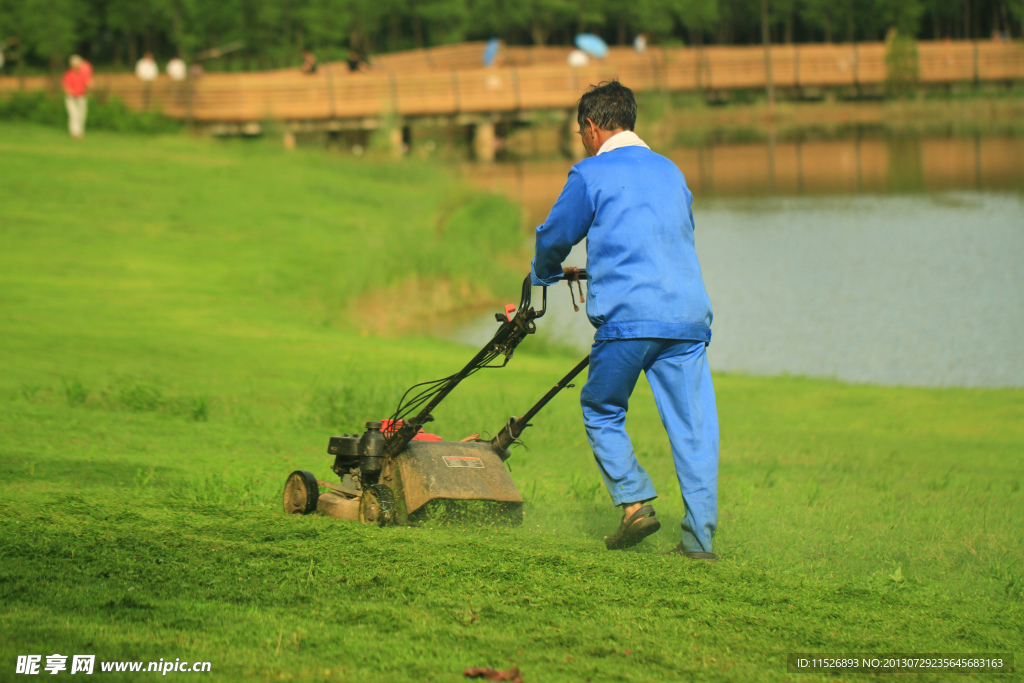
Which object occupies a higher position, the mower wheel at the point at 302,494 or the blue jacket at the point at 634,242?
the blue jacket at the point at 634,242

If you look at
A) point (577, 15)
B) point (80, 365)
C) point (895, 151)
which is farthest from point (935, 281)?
point (577, 15)

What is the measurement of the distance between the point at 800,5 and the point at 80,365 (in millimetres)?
80799

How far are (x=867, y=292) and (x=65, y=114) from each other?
29352 millimetres

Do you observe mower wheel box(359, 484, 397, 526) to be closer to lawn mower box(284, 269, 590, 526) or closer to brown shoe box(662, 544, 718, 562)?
lawn mower box(284, 269, 590, 526)

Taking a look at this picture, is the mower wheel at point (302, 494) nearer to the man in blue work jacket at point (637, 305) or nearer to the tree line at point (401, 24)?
the man in blue work jacket at point (637, 305)

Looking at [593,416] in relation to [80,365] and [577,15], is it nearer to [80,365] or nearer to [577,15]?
[80,365]

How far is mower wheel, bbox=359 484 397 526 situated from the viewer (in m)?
5.48

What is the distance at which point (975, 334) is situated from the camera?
16.4 meters

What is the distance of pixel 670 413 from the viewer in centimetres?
505

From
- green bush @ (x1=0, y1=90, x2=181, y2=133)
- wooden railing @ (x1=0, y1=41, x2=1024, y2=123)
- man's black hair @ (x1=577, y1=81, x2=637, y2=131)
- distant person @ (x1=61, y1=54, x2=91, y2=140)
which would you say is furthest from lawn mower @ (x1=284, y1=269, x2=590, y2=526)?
green bush @ (x1=0, y1=90, x2=181, y2=133)

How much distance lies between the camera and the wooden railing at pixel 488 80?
3994cm

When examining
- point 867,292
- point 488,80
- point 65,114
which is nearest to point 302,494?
point 867,292

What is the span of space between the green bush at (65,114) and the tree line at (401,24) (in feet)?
36.1

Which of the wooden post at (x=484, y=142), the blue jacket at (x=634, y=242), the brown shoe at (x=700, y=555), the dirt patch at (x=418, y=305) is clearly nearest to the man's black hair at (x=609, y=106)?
the blue jacket at (x=634, y=242)
